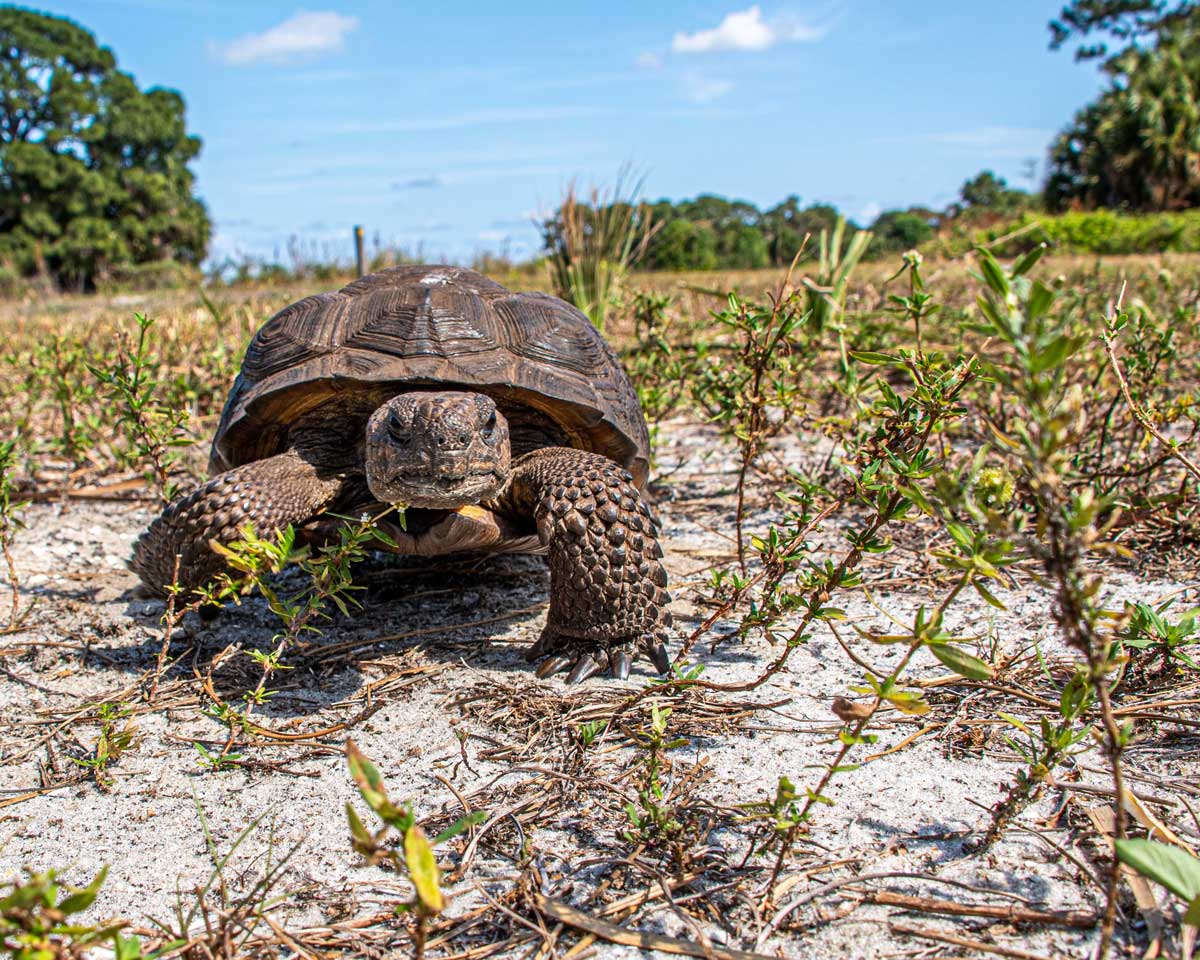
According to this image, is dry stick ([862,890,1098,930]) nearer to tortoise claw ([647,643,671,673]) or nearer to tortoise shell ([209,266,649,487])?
tortoise claw ([647,643,671,673])

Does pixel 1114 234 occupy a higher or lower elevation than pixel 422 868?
higher

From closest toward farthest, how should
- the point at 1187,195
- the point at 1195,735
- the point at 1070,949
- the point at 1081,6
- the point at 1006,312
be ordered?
the point at 1006,312 → the point at 1070,949 → the point at 1195,735 → the point at 1187,195 → the point at 1081,6

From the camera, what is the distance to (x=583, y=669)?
7.85ft

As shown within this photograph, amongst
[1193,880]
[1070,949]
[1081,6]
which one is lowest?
[1070,949]

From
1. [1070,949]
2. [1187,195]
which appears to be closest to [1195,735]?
[1070,949]

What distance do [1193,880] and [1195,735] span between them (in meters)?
0.82

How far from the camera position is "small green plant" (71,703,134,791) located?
1.93 metres

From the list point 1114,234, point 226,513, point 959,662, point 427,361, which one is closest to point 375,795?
point 959,662

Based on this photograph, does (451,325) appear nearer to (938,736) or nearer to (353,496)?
(353,496)

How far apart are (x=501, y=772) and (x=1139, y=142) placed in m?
30.8

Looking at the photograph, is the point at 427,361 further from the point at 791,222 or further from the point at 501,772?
the point at 791,222

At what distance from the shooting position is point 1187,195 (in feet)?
83.2

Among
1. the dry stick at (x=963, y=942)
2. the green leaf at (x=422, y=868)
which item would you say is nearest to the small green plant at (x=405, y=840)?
the green leaf at (x=422, y=868)

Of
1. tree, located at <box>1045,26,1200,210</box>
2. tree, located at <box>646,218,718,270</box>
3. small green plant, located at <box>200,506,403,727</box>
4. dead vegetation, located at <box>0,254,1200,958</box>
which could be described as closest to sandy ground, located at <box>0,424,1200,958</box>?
dead vegetation, located at <box>0,254,1200,958</box>
